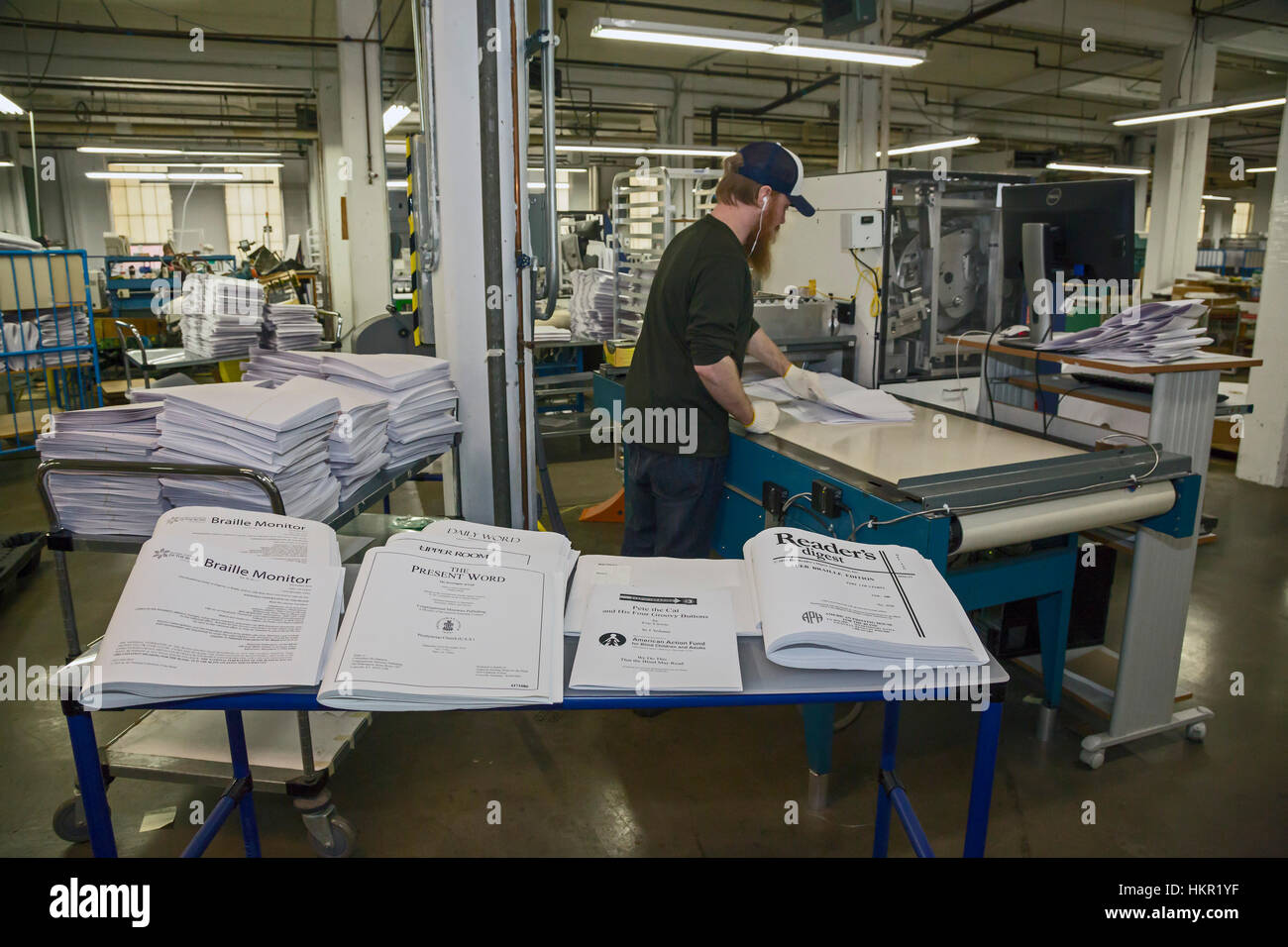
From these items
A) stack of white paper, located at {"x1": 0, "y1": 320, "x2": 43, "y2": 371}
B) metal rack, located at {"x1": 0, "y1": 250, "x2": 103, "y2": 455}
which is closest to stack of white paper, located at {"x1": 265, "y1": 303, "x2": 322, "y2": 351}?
metal rack, located at {"x1": 0, "y1": 250, "x2": 103, "y2": 455}

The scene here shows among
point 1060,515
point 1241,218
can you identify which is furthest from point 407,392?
point 1241,218

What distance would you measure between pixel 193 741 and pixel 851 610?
178 cm

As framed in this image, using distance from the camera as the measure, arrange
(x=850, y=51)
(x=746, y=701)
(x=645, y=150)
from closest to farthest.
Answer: (x=746, y=701), (x=850, y=51), (x=645, y=150)

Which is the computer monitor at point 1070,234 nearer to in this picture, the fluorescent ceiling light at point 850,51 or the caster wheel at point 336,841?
the caster wheel at point 336,841

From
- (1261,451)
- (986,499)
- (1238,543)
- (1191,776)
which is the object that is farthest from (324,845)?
(1261,451)

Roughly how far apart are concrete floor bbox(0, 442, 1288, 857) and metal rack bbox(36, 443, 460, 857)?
111 mm

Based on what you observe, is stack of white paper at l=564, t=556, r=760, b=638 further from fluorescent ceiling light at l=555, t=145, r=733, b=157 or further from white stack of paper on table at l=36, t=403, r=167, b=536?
fluorescent ceiling light at l=555, t=145, r=733, b=157

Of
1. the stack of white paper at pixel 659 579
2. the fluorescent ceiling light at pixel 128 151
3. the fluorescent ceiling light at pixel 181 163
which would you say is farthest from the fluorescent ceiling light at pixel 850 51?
the fluorescent ceiling light at pixel 128 151

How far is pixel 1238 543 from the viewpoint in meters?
4.16

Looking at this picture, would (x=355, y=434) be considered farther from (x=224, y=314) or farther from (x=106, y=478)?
(x=224, y=314)

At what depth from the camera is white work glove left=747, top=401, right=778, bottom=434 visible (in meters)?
2.37

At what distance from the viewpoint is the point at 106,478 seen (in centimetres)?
182

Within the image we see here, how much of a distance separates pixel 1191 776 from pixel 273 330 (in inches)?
193
